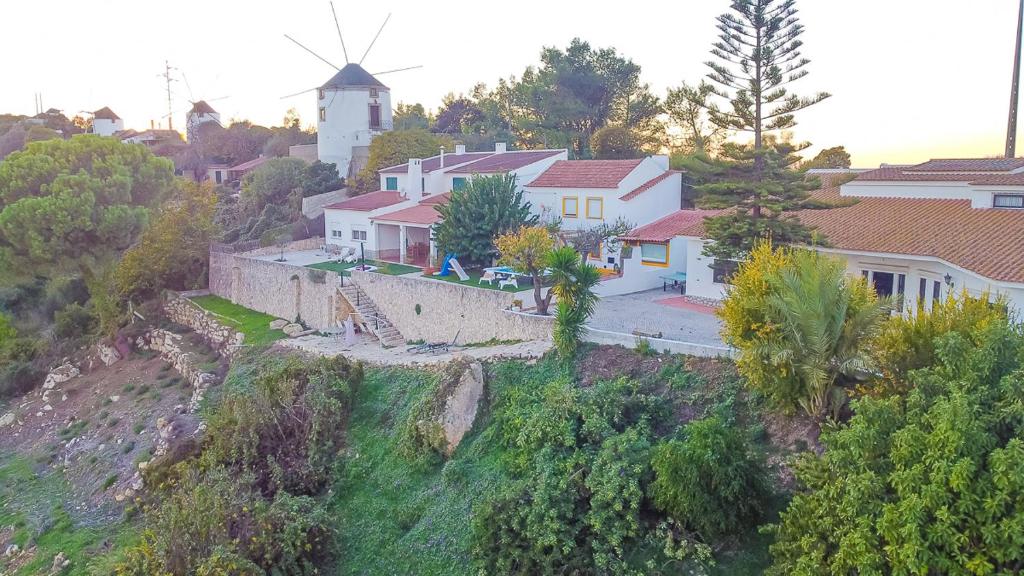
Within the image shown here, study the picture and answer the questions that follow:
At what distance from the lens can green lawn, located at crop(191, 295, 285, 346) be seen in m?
25.1

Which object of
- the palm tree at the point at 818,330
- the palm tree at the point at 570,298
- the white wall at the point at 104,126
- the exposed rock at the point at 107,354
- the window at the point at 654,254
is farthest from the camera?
the white wall at the point at 104,126

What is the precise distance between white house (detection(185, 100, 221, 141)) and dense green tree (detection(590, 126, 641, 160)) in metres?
40.8

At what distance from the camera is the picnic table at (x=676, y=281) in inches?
915

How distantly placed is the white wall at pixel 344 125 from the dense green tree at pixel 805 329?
1478 inches

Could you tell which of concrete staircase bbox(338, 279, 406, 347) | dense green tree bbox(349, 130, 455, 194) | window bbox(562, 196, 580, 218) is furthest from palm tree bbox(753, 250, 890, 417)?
dense green tree bbox(349, 130, 455, 194)

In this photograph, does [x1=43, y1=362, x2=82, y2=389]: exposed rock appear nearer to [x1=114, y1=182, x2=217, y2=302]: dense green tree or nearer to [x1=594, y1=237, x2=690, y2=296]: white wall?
[x1=114, y1=182, x2=217, y2=302]: dense green tree

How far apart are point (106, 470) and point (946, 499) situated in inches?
745

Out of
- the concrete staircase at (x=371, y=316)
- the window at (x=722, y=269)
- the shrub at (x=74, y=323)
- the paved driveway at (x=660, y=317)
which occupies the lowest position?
the shrub at (x=74, y=323)

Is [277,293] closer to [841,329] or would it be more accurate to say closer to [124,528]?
[124,528]

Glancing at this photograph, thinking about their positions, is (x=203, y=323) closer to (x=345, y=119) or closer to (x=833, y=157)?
(x=345, y=119)

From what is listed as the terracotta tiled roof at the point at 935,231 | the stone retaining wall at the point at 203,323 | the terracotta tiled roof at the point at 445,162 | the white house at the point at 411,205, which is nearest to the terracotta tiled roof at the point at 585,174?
the white house at the point at 411,205

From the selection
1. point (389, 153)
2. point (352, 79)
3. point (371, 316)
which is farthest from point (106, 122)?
point (371, 316)

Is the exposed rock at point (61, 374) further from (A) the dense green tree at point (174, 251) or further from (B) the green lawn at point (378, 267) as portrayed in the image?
(B) the green lawn at point (378, 267)

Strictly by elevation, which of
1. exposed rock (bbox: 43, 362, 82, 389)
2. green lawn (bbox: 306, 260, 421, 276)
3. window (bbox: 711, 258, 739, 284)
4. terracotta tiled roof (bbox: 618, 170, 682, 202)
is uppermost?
terracotta tiled roof (bbox: 618, 170, 682, 202)
